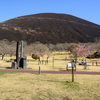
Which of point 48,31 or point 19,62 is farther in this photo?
point 48,31

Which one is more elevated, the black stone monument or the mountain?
the mountain

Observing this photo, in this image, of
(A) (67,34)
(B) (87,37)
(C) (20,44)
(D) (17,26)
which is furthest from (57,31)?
(C) (20,44)

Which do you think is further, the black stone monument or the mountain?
the mountain

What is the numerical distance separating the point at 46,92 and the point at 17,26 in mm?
164124

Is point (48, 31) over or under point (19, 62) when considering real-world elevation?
over

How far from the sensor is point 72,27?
169 meters

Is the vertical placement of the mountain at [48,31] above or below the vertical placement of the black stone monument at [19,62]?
above

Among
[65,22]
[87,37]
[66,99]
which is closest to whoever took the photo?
[66,99]

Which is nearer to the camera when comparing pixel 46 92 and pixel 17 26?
pixel 46 92

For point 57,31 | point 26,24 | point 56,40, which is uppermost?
point 26,24

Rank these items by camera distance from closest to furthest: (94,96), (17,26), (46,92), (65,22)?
(94,96), (46,92), (17,26), (65,22)

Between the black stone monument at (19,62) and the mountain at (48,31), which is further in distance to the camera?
the mountain at (48,31)

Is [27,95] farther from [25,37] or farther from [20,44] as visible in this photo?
[25,37]

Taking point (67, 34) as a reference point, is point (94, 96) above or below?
below
